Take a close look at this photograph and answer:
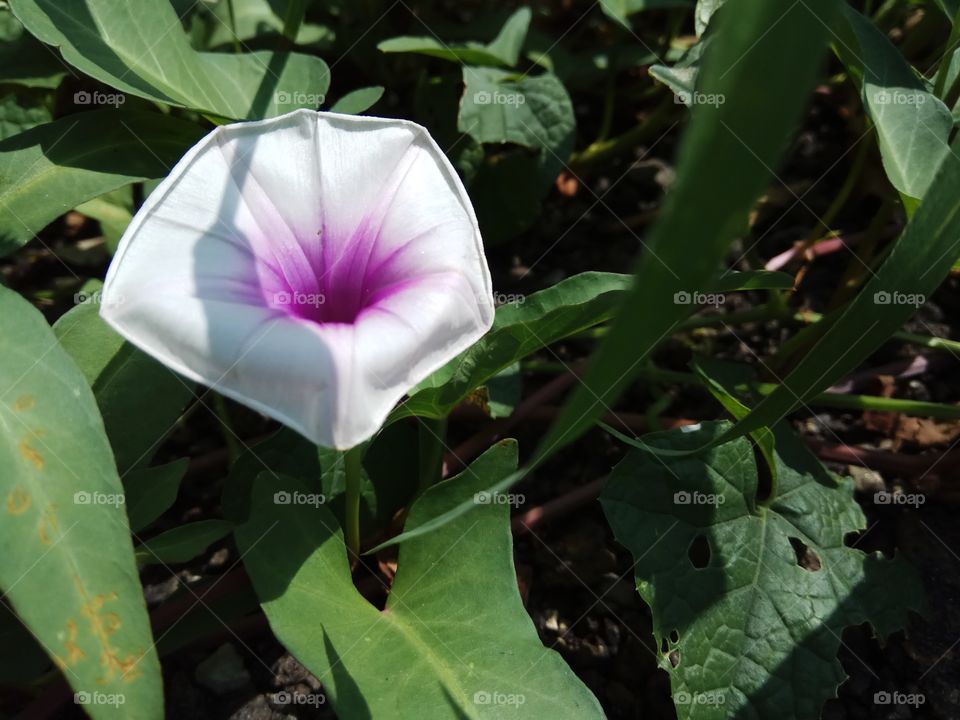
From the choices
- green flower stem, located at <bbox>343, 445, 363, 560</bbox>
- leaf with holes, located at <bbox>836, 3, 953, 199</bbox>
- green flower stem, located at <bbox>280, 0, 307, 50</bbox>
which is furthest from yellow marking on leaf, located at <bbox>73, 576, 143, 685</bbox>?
leaf with holes, located at <bbox>836, 3, 953, 199</bbox>

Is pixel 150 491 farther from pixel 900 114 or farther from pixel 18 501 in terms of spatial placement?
pixel 900 114

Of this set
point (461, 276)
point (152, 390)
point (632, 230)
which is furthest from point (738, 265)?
point (152, 390)

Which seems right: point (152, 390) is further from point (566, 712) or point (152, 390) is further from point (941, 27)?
point (941, 27)

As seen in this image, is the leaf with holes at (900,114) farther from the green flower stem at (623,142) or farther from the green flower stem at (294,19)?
the green flower stem at (294,19)

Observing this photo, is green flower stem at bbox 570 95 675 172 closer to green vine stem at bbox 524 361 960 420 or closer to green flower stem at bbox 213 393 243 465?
green vine stem at bbox 524 361 960 420

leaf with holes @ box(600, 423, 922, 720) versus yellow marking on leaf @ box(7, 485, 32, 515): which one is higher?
yellow marking on leaf @ box(7, 485, 32, 515)

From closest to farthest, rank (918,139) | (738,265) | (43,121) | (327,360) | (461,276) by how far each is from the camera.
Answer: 1. (327,360)
2. (461,276)
3. (918,139)
4. (43,121)
5. (738,265)
